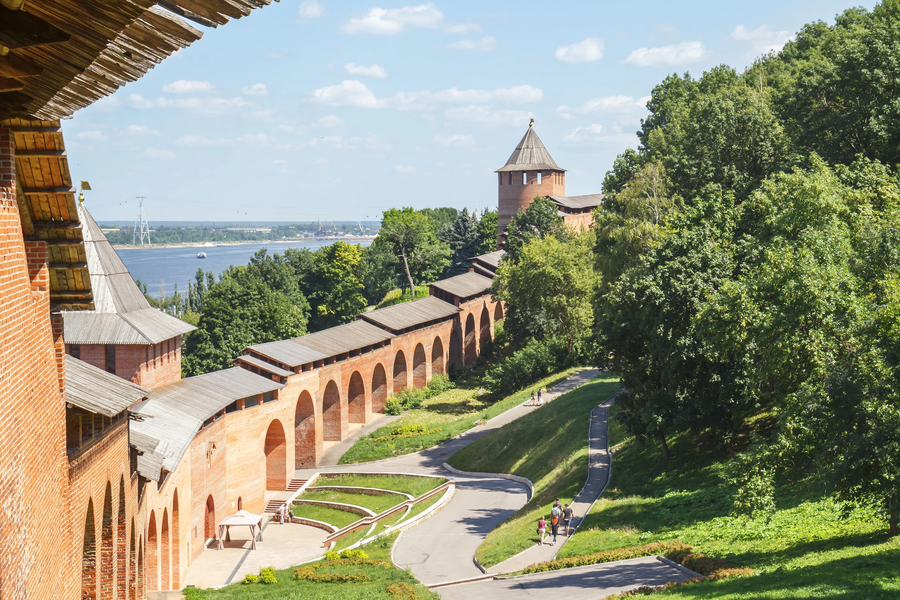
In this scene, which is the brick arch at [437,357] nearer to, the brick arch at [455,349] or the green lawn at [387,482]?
the brick arch at [455,349]

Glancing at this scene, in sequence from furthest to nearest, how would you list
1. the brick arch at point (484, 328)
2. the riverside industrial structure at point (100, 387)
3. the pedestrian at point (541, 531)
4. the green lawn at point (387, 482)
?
the brick arch at point (484, 328), the green lawn at point (387, 482), the pedestrian at point (541, 531), the riverside industrial structure at point (100, 387)

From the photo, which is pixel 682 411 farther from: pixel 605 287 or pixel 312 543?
pixel 312 543

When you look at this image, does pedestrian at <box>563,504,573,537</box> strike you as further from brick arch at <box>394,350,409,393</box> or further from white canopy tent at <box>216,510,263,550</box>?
brick arch at <box>394,350,409,393</box>

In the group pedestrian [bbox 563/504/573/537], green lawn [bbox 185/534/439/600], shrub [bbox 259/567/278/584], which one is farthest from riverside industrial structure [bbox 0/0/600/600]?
pedestrian [bbox 563/504/573/537]

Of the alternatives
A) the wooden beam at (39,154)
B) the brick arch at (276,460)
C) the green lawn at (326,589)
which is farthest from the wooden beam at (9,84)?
the brick arch at (276,460)

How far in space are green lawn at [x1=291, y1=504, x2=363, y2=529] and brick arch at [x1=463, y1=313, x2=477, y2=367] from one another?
2606cm

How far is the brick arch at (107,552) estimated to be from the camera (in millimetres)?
13188

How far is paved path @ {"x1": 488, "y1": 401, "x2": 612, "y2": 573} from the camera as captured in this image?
20.4 metres

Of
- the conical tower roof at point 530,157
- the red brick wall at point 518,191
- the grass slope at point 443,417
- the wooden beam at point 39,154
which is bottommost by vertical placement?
the grass slope at point 443,417

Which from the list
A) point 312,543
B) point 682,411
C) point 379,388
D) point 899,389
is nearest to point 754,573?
point 899,389

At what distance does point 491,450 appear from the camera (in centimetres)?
3531

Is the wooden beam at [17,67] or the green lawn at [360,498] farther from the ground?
the wooden beam at [17,67]

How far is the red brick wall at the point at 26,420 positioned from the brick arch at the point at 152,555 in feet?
36.9

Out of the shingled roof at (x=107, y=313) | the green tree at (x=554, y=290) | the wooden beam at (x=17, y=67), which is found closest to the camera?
the wooden beam at (x=17, y=67)
